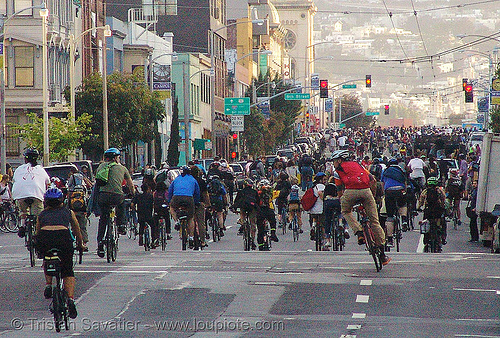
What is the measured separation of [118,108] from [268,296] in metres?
40.6

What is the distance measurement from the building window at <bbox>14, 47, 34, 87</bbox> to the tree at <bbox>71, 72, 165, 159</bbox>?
2828 mm

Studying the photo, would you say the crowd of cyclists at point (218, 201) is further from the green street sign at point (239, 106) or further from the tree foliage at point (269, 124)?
the tree foliage at point (269, 124)

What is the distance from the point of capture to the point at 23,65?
5175 cm

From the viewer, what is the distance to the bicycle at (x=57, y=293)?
11.2 metres

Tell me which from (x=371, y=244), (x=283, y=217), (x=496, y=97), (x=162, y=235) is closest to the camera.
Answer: (x=371, y=244)

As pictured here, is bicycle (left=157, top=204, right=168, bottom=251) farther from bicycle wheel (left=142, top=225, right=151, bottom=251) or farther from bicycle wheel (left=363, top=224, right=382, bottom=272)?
bicycle wheel (left=363, top=224, right=382, bottom=272)

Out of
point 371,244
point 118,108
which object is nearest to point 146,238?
point 371,244

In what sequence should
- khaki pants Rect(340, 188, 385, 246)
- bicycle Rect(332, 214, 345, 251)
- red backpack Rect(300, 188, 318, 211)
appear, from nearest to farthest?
khaki pants Rect(340, 188, 385, 246)
bicycle Rect(332, 214, 345, 251)
red backpack Rect(300, 188, 318, 211)

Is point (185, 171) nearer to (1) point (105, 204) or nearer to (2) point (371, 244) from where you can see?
(1) point (105, 204)

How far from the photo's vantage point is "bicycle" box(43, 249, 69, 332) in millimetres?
11245

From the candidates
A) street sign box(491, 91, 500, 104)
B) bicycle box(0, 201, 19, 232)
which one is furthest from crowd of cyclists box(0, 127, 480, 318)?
street sign box(491, 91, 500, 104)

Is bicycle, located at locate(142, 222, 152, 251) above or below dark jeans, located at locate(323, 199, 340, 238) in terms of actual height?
below

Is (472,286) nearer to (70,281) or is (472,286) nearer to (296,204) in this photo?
(70,281)

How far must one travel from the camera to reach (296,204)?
27.3 m
